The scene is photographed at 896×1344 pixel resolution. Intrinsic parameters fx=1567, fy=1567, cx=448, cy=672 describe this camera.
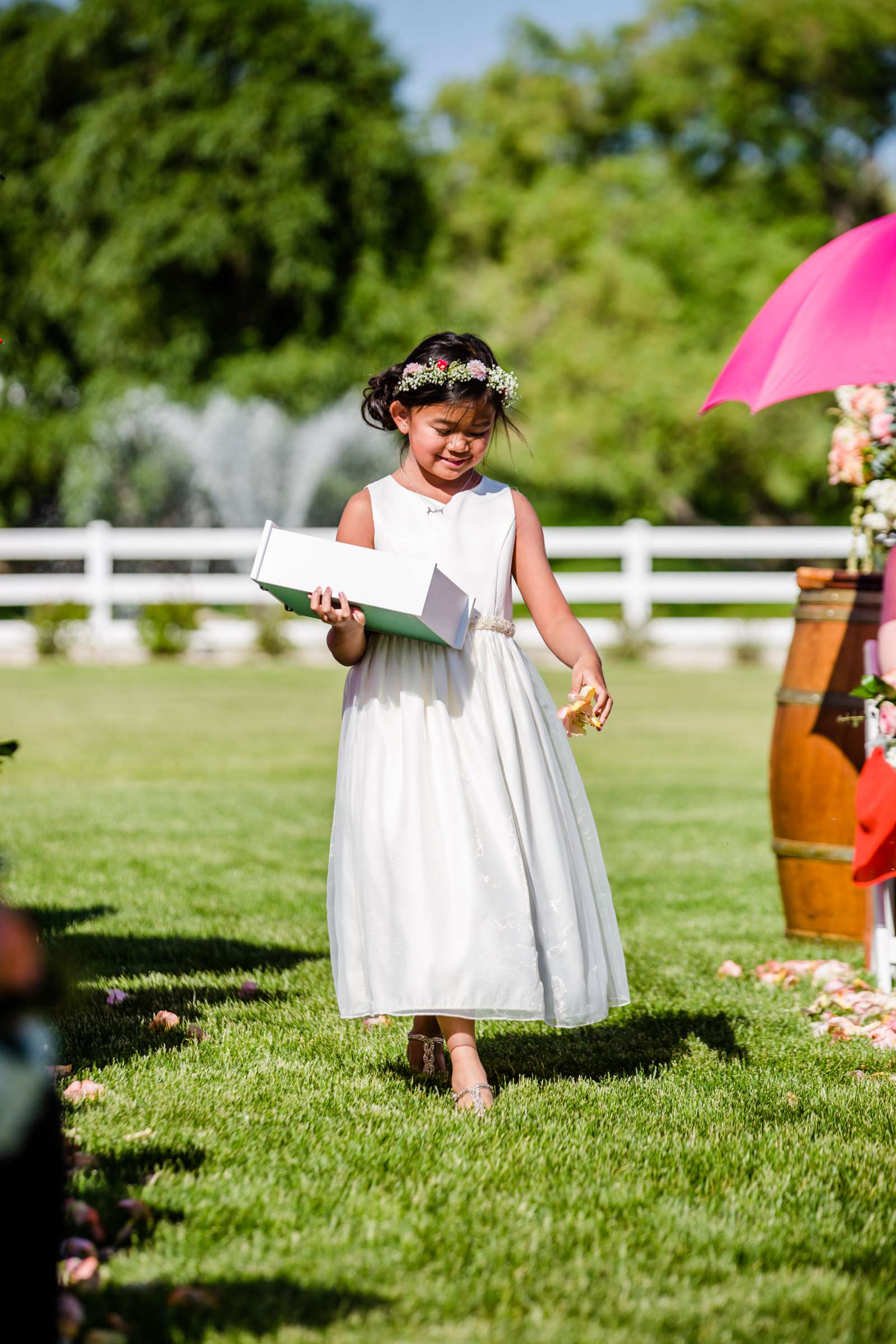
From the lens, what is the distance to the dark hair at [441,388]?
355cm

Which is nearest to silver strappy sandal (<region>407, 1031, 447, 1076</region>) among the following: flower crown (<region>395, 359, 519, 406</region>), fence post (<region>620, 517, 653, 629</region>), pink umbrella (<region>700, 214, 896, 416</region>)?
flower crown (<region>395, 359, 519, 406</region>)

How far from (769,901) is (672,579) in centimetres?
1628

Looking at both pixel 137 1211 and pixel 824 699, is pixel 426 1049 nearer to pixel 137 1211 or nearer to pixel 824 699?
pixel 137 1211

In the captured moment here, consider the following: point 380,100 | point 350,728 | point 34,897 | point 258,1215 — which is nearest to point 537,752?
point 350,728

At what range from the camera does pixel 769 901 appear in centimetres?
633

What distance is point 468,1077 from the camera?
3447 millimetres

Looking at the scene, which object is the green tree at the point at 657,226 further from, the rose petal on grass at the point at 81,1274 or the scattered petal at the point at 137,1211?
the rose petal on grass at the point at 81,1274

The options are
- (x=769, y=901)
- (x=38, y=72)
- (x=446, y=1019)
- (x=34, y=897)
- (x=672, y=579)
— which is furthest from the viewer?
(x=38, y=72)

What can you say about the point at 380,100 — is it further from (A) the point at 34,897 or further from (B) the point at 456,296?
(A) the point at 34,897

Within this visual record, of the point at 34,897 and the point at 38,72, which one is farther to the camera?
the point at 38,72

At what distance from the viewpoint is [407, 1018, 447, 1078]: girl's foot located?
12.3 feet

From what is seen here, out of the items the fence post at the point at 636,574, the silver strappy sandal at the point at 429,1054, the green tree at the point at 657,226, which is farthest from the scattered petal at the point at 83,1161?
the green tree at the point at 657,226

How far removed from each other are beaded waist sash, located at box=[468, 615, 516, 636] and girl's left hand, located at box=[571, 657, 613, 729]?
183 mm

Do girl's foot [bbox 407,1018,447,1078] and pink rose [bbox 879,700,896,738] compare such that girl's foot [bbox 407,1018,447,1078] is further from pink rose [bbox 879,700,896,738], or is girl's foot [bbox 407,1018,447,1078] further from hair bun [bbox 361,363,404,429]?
hair bun [bbox 361,363,404,429]
